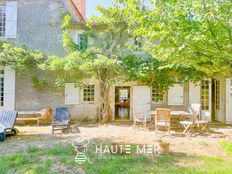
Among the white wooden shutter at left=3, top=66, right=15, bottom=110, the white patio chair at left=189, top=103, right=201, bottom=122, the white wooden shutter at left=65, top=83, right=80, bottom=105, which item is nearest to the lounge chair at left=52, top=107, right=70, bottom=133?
the white wooden shutter at left=65, top=83, right=80, bottom=105

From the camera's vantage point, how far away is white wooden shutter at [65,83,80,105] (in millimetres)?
12172

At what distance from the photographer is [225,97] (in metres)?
11.8

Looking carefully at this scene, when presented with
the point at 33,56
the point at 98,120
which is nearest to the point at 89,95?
the point at 98,120

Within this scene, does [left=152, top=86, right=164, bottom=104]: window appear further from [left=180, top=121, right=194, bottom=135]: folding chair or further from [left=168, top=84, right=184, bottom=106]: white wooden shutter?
[left=180, top=121, right=194, bottom=135]: folding chair

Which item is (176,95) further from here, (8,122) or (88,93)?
(8,122)

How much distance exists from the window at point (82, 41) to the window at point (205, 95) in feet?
20.1

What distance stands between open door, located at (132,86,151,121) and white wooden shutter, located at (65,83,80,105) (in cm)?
278

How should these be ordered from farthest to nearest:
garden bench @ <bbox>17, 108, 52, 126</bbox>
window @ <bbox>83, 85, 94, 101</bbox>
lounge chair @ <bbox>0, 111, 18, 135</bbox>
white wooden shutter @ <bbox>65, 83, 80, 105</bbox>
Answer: window @ <bbox>83, 85, 94, 101</bbox>, white wooden shutter @ <bbox>65, 83, 80, 105</bbox>, garden bench @ <bbox>17, 108, 52, 126</bbox>, lounge chair @ <bbox>0, 111, 18, 135</bbox>

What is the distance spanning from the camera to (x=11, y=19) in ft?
39.7

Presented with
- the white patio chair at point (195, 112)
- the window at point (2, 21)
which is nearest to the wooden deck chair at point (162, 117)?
the white patio chair at point (195, 112)

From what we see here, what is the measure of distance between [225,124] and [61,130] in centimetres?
748

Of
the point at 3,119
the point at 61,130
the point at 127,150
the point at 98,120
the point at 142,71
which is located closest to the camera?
the point at 127,150

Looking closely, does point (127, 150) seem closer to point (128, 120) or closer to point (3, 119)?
point (3, 119)

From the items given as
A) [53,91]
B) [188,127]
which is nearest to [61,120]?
[53,91]
